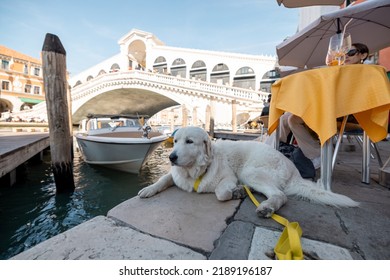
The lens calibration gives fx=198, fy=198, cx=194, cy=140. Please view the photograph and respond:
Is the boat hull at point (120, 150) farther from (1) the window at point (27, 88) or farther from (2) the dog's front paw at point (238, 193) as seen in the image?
(1) the window at point (27, 88)

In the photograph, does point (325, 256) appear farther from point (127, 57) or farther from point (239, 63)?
point (127, 57)

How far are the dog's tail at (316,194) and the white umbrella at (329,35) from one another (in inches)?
72.2

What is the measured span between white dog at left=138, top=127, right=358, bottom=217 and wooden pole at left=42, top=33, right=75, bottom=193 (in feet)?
10.3

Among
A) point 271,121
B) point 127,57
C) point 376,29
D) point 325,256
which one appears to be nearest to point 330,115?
point 271,121

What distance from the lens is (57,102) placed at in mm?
3969

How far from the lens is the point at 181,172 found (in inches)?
79.2

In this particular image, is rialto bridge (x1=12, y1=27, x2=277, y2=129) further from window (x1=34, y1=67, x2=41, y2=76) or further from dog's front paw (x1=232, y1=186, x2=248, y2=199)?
dog's front paw (x1=232, y1=186, x2=248, y2=199)

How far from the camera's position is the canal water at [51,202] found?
9.27 feet

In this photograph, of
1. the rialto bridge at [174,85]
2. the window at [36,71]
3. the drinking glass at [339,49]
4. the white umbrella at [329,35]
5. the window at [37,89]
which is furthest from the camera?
the window at [36,71]

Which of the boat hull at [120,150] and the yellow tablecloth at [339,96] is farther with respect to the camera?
the boat hull at [120,150]

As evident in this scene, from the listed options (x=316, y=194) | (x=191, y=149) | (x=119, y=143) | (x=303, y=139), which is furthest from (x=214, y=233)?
(x=119, y=143)

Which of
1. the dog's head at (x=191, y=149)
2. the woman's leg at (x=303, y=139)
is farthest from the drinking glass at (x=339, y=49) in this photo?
the dog's head at (x=191, y=149)

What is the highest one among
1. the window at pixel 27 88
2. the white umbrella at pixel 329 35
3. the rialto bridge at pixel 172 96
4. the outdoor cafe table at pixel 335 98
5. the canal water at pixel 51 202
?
the window at pixel 27 88
